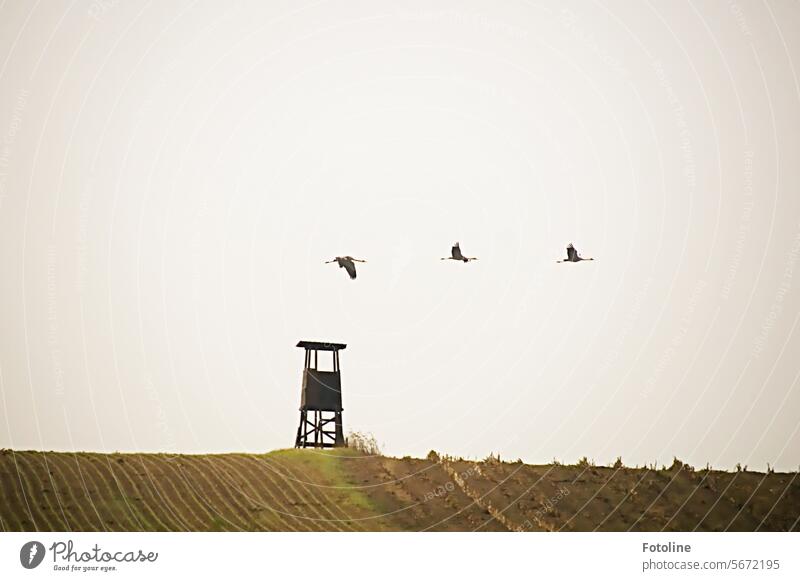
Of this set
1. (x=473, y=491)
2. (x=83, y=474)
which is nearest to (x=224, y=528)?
(x=83, y=474)

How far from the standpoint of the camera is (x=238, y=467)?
58125mm

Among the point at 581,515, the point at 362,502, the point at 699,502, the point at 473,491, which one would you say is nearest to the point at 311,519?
the point at 362,502

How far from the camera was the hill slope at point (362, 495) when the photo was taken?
54781 mm

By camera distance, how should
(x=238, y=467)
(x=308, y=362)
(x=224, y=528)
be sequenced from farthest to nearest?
(x=308, y=362)
(x=238, y=467)
(x=224, y=528)

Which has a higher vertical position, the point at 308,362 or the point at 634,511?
the point at 308,362

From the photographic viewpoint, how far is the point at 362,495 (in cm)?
5706

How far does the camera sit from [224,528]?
54344mm

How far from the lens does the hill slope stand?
2157 inches

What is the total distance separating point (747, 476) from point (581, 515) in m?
7.86
